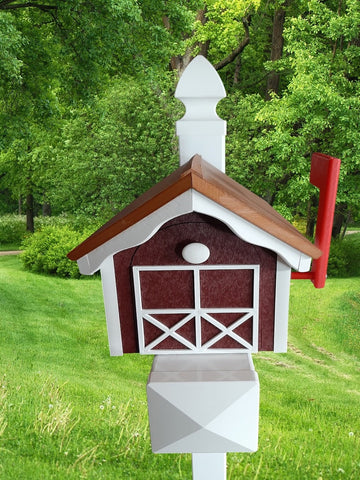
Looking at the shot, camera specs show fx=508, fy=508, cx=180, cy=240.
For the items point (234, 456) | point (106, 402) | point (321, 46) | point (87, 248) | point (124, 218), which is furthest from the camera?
point (321, 46)

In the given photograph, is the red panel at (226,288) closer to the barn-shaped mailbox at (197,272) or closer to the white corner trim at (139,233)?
the barn-shaped mailbox at (197,272)

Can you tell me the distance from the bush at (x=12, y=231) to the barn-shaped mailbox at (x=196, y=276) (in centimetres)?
1536

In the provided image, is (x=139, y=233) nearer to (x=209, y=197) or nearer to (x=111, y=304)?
(x=209, y=197)

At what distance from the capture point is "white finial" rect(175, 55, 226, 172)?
1.88 metres

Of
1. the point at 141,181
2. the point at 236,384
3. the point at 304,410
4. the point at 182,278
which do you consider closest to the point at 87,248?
the point at 182,278

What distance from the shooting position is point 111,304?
1911 millimetres

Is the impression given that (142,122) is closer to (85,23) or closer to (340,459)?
(85,23)

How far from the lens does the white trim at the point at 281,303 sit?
5.98ft

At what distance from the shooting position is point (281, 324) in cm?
191

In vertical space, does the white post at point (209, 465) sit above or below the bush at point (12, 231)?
above

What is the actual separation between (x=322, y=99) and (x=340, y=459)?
294 inches

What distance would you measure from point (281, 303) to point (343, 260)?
10987 millimetres

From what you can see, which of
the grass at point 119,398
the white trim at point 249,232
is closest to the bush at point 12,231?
the grass at point 119,398

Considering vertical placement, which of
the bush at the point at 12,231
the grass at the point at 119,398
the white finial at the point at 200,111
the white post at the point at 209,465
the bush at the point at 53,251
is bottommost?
the bush at the point at 12,231
